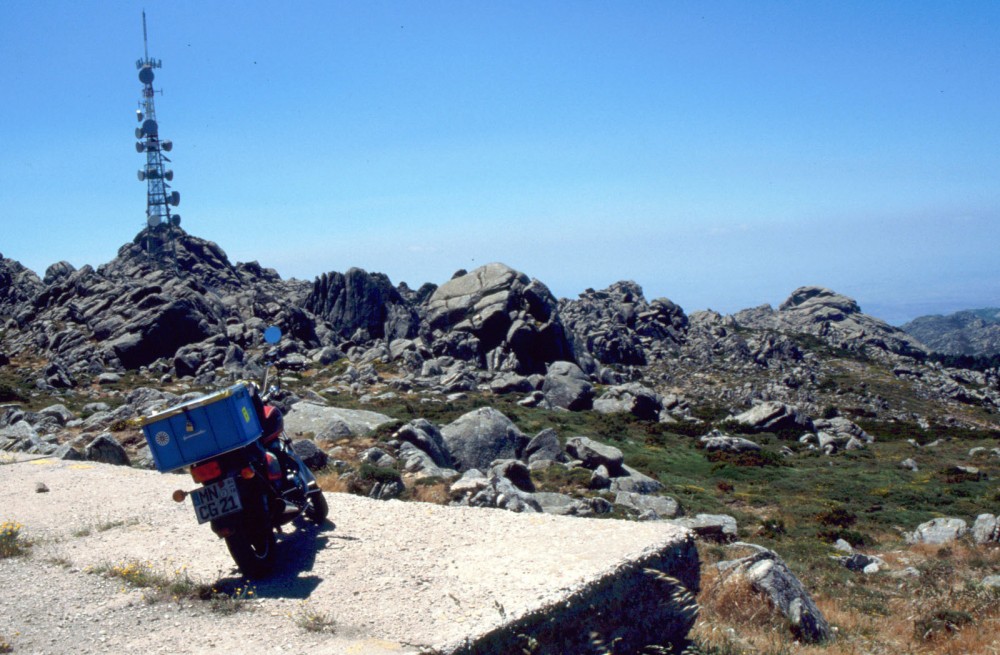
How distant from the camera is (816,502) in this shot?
2408cm

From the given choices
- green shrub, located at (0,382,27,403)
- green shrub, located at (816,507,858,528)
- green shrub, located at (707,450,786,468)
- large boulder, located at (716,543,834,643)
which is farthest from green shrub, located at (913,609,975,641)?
green shrub, located at (0,382,27,403)

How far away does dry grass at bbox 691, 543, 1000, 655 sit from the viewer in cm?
774

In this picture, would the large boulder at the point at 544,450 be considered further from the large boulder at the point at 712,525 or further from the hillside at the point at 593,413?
the large boulder at the point at 712,525

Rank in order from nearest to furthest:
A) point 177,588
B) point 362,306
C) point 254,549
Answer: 1. point 177,588
2. point 254,549
3. point 362,306

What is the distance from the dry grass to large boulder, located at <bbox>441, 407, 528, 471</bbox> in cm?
1026

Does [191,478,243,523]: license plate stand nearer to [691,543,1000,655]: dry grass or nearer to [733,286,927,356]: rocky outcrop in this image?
[691,543,1000,655]: dry grass

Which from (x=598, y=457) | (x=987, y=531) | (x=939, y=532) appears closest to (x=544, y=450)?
(x=598, y=457)

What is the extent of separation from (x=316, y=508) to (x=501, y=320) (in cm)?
4729

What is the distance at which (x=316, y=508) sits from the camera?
28.9 feet

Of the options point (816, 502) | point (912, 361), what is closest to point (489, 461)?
point (816, 502)

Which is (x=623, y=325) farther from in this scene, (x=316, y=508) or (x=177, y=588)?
(x=177, y=588)

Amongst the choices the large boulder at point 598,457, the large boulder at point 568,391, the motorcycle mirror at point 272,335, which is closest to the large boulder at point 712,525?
the large boulder at point 598,457

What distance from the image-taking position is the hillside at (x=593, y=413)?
47.9ft

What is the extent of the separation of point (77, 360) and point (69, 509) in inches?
1654
